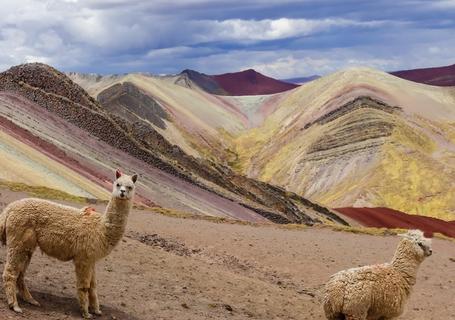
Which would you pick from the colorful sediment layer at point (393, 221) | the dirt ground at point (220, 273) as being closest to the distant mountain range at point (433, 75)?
the colorful sediment layer at point (393, 221)

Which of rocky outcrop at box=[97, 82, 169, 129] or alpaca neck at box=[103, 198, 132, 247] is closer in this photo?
alpaca neck at box=[103, 198, 132, 247]

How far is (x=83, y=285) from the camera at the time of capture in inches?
485

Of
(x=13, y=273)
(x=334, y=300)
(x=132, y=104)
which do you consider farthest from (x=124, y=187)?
(x=132, y=104)

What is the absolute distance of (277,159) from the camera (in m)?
106

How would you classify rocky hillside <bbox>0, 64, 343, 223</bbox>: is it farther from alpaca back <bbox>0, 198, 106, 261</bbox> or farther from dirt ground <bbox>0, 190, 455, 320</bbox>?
alpaca back <bbox>0, 198, 106, 261</bbox>

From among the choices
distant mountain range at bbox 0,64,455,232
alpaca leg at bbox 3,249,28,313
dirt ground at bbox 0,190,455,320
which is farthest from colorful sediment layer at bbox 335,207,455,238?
alpaca leg at bbox 3,249,28,313

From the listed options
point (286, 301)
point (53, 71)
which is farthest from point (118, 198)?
point (53, 71)

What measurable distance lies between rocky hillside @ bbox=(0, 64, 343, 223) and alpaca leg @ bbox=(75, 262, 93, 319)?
3592cm

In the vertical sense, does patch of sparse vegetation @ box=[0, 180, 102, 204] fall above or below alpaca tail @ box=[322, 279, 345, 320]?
below

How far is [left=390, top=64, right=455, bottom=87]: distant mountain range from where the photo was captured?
17643 cm

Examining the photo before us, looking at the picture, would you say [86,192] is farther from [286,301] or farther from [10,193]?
[286,301]

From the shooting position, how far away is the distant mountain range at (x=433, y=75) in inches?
6946

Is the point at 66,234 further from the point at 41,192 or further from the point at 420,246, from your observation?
the point at 41,192

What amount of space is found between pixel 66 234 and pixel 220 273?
25.8 feet
